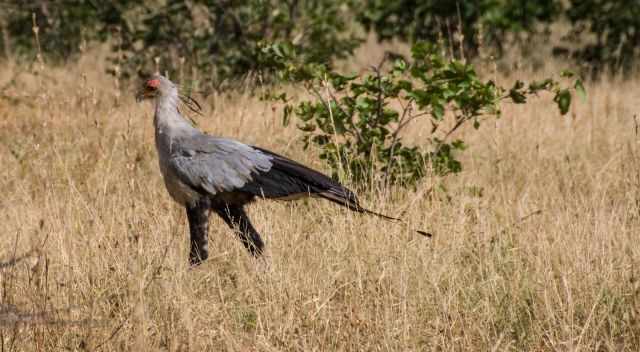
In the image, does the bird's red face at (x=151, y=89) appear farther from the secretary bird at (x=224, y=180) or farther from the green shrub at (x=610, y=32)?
the green shrub at (x=610, y=32)

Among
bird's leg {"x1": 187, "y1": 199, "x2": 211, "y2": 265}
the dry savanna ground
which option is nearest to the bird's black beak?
the dry savanna ground

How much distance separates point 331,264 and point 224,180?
2.35ft

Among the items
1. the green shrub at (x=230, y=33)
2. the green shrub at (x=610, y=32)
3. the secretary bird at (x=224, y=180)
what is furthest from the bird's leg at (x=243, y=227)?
the green shrub at (x=610, y=32)

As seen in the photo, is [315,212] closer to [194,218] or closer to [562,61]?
[194,218]

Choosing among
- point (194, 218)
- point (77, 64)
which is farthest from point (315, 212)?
point (77, 64)

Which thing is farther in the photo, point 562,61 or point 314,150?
point 562,61

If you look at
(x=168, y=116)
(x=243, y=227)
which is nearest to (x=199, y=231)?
(x=243, y=227)

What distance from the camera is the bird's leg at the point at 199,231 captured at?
4625 millimetres

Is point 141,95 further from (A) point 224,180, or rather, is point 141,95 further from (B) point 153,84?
(A) point 224,180

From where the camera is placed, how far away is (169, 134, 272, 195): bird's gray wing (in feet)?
15.0

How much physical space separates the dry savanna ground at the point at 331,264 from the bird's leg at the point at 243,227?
0.23 feet

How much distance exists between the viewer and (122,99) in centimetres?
867

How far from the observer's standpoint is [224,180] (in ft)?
15.1

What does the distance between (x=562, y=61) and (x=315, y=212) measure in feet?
21.2
